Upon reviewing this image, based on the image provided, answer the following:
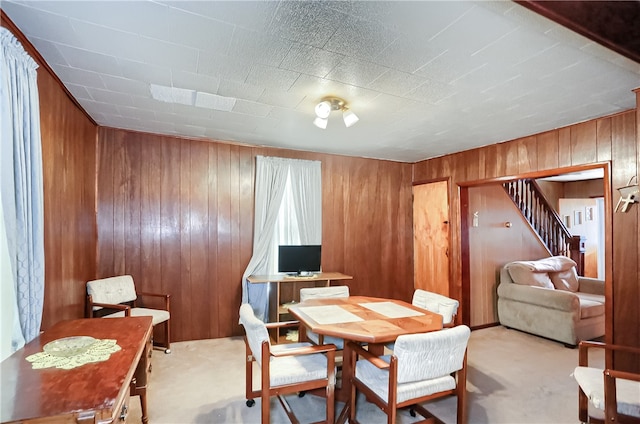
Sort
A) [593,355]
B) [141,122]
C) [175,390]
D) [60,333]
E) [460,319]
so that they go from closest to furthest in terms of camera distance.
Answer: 1. [60,333]
2. [175,390]
3. [141,122]
4. [593,355]
5. [460,319]

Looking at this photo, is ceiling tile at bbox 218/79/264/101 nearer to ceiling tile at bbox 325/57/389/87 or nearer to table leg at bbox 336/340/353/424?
ceiling tile at bbox 325/57/389/87

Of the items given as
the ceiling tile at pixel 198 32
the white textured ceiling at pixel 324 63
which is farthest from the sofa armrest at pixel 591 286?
the ceiling tile at pixel 198 32

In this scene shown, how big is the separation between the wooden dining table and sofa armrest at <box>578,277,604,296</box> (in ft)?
12.3

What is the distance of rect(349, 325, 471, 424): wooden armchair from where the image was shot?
1.75 m

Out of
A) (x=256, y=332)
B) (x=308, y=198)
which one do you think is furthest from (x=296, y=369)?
(x=308, y=198)

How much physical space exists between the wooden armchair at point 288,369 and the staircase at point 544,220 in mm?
4452

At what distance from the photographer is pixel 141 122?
3332mm

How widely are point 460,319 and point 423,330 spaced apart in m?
2.64

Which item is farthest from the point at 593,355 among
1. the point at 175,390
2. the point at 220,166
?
the point at 220,166

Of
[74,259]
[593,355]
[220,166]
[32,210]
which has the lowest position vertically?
[593,355]

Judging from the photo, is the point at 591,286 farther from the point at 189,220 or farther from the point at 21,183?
the point at 21,183

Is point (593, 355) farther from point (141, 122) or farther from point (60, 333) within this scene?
point (141, 122)

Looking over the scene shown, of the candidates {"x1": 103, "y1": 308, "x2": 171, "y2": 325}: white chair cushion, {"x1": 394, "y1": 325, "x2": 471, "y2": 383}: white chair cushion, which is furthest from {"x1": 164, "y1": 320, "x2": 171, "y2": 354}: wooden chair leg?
{"x1": 394, "y1": 325, "x2": 471, "y2": 383}: white chair cushion

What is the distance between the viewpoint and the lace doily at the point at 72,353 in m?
1.46
